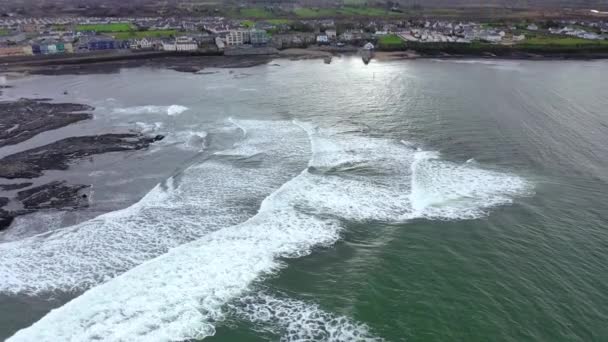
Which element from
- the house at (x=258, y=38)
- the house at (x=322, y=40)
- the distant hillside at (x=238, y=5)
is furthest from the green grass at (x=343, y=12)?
the house at (x=258, y=38)

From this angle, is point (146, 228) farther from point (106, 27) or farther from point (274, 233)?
point (106, 27)

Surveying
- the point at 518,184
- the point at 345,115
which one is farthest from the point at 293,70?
the point at 518,184

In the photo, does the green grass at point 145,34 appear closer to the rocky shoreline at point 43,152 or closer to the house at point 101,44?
the house at point 101,44

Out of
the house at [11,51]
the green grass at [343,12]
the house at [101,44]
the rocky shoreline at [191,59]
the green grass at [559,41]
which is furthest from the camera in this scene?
the green grass at [343,12]

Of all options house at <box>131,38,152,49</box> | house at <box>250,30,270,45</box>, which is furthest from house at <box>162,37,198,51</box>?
house at <box>250,30,270,45</box>

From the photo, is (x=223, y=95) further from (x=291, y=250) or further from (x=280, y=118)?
(x=291, y=250)

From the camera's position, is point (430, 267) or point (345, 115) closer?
point (430, 267)
